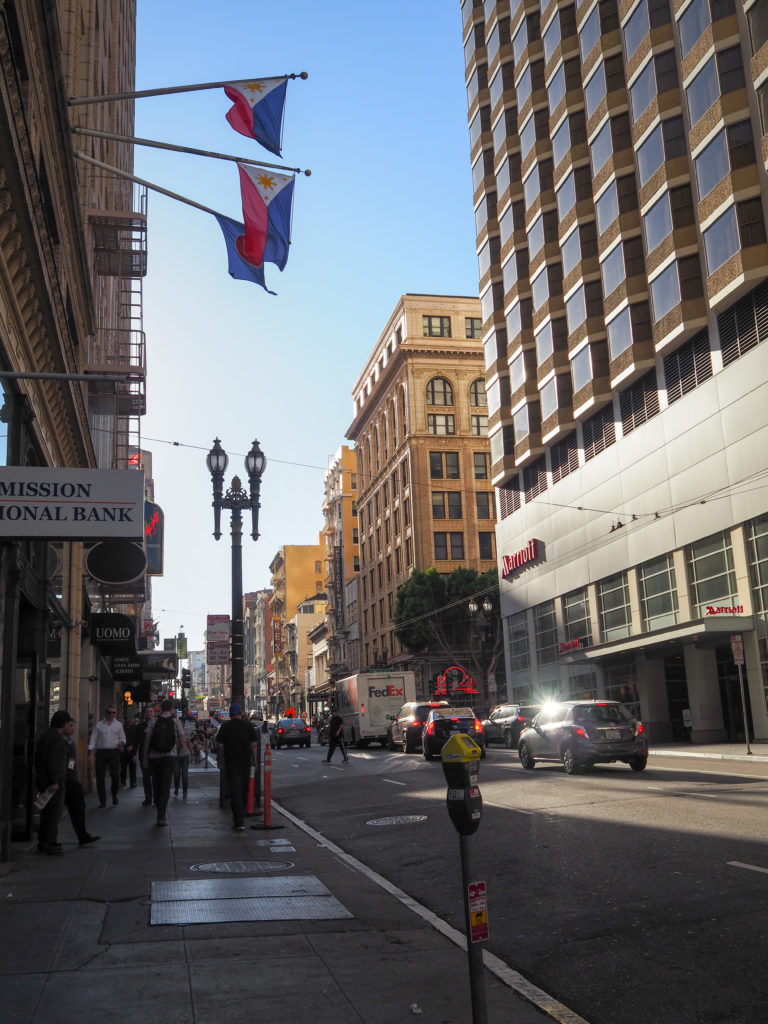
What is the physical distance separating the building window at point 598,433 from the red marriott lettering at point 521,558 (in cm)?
740

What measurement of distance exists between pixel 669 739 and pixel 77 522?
35.2 m

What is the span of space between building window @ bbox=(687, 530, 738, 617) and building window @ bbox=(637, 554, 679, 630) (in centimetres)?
147

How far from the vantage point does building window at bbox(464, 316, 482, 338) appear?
82.9 m

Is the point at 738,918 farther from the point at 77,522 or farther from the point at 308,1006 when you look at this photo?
the point at 77,522

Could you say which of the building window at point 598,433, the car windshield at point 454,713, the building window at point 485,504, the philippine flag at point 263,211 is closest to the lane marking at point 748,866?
the philippine flag at point 263,211

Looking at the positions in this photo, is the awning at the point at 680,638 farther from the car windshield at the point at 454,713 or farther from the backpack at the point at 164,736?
the backpack at the point at 164,736

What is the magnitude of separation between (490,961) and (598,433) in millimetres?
40241

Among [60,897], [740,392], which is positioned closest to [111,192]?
[740,392]

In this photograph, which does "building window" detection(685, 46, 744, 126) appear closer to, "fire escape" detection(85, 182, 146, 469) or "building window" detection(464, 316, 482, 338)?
"fire escape" detection(85, 182, 146, 469)

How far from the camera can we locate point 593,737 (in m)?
21.0

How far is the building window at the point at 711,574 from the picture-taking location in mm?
34500

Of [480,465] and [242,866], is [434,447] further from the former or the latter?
[242,866]

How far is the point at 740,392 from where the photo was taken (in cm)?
3328

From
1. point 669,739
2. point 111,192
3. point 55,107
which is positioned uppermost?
point 111,192
